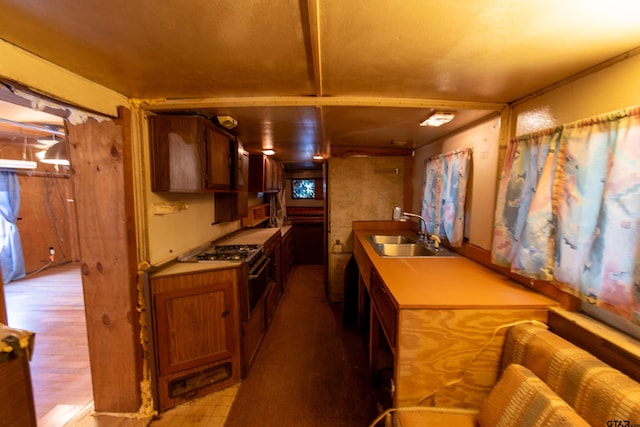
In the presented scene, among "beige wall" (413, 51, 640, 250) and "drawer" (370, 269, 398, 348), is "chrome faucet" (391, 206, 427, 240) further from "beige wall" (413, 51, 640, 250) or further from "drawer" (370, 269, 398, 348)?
"drawer" (370, 269, 398, 348)

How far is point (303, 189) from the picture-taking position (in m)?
6.03

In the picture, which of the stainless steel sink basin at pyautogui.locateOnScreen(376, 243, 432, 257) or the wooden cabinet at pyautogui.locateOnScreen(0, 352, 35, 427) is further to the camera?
the stainless steel sink basin at pyautogui.locateOnScreen(376, 243, 432, 257)

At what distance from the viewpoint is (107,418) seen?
1566 mm

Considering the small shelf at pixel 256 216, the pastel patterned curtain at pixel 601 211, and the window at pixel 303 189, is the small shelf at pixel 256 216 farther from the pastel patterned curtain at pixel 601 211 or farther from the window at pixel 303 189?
the pastel patterned curtain at pixel 601 211

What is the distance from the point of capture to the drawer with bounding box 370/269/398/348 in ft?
4.05

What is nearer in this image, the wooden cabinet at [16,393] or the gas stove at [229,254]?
the wooden cabinet at [16,393]

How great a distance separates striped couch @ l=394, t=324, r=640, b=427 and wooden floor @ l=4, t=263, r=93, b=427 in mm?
2319

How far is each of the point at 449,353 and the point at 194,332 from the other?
1639mm

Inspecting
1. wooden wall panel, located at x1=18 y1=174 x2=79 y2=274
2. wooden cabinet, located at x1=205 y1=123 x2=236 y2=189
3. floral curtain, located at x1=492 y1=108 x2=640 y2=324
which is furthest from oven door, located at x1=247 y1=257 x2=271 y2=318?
wooden wall panel, located at x1=18 y1=174 x2=79 y2=274

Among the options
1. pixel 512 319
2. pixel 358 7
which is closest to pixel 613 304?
pixel 512 319

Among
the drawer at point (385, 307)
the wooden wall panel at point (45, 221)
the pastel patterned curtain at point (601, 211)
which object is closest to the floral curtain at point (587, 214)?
the pastel patterned curtain at point (601, 211)

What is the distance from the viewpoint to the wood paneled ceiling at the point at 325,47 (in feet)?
2.50

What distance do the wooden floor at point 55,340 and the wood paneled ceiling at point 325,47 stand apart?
2202mm

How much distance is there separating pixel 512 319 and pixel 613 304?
13.8 inches
